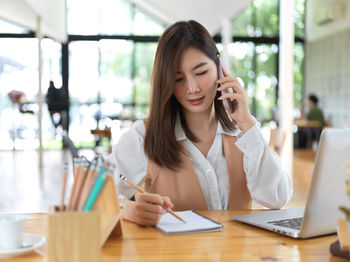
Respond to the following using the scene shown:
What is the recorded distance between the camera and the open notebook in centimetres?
114

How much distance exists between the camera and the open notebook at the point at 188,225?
3.75ft

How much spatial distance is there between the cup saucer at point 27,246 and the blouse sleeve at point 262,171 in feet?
2.63

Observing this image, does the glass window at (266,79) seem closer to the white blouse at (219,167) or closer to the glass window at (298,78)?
the glass window at (298,78)

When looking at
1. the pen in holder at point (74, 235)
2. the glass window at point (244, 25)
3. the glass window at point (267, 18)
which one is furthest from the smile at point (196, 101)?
the glass window at point (267, 18)

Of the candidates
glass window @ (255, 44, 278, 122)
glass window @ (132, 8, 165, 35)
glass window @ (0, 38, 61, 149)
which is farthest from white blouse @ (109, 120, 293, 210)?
glass window @ (255, 44, 278, 122)

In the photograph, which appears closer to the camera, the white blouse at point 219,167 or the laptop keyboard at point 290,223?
the laptop keyboard at point 290,223

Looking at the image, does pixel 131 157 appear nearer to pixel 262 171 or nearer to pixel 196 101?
pixel 196 101

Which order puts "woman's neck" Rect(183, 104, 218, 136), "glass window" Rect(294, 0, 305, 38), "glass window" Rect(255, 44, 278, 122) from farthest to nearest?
"glass window" Rect(294, 0, 305, 38), "glass window" Rect(255, 44, 278, 122), "woman's neck" Rect(183, 104, 218, 136)

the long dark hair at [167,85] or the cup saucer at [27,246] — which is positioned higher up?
the long dark hair at [167,85]

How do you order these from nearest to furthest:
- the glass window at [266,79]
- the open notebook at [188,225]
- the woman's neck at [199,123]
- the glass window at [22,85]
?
the open notebook at [188,225], the woman's neck at [199,123], the glass window at [22,85], the glass window at [266,79]

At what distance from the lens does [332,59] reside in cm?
1177

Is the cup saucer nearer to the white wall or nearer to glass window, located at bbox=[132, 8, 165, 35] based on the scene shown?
the white wall

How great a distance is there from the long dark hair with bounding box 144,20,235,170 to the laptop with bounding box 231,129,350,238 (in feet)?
2.17

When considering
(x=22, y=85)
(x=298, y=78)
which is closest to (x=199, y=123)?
(x=22, y=85)
